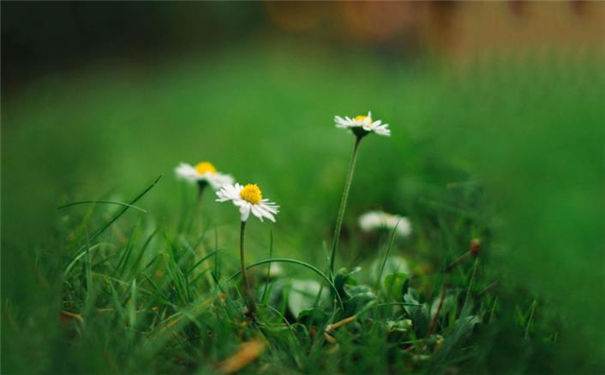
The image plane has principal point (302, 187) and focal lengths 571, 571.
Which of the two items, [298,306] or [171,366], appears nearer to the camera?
[171,366]

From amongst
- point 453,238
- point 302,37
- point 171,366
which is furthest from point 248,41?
point 171,366

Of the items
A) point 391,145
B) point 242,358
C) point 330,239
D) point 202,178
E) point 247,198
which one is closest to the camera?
point 242,358

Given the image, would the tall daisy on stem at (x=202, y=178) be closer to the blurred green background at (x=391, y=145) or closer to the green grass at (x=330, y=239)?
the green grass at (x=330, y=239)

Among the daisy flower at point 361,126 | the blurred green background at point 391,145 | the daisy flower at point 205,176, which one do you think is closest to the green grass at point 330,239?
the blurred green background at point 391,145

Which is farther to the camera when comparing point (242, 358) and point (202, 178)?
point (202, 178)

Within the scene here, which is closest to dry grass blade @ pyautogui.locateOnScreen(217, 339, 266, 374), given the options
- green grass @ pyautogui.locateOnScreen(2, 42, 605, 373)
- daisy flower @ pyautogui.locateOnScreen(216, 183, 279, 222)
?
green grass @ pyautogui.locateOnScreen(2, 42, 605, 373)

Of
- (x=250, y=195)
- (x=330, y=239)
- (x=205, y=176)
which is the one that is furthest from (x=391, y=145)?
(x=250, y=195)

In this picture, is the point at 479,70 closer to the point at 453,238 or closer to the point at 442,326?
the point at 453,238

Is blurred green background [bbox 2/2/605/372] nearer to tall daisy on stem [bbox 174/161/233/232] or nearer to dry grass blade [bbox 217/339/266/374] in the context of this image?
Result: tall daisy on stem [bbox 174/161/233/232]

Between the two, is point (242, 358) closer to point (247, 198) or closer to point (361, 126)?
point (247, 198)
